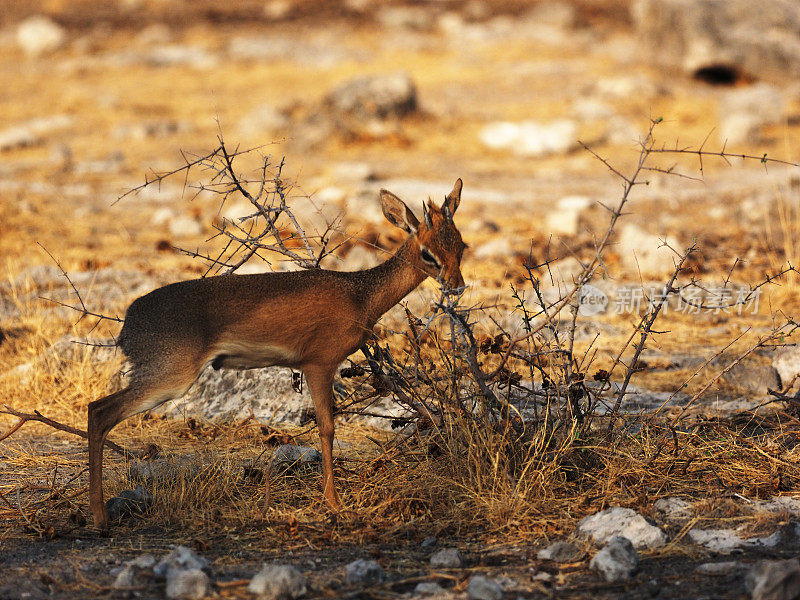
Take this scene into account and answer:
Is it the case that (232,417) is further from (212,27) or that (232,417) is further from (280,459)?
(212,27)

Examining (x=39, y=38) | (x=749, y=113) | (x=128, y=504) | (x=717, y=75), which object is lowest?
(x=128, y=504)

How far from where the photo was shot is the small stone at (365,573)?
138 inches

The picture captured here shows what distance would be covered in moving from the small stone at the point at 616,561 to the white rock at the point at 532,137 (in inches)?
525

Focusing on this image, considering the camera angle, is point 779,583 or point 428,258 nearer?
point 779,583

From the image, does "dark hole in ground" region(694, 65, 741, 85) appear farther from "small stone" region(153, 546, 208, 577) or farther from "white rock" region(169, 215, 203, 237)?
"small stone" region(153, 546, 208, 577)

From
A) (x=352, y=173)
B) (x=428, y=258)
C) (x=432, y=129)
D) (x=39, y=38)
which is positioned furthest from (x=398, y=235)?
(x=39, y=38)

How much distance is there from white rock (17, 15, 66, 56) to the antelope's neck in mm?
31022

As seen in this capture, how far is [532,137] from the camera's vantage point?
16.7 m

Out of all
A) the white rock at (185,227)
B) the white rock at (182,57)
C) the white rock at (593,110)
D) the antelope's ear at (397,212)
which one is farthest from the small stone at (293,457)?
the white rock at (182,57)

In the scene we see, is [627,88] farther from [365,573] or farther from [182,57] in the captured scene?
[365,573]

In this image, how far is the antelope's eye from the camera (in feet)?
13.9

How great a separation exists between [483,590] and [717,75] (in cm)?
2051

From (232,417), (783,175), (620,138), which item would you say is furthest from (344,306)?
(620,138)

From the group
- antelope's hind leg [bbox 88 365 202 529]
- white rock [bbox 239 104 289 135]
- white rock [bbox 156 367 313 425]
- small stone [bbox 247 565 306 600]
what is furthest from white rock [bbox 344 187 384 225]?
small stone [bbox 247 565 306 600]
